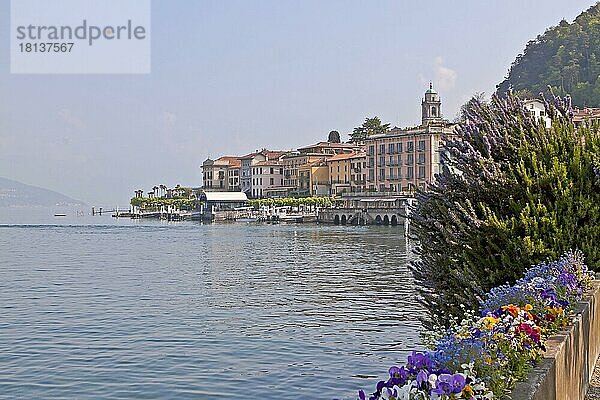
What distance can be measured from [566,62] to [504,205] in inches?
4543

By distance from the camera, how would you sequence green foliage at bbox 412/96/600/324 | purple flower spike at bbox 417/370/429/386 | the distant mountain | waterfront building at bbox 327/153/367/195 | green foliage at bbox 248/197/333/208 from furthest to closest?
green foliage at bbox 248/197/333/208, waterfront building at bbox 327/153/367/195, the distant mountain, green foliage at bbox 412/96/600/324, purple flower spike at bbox 417/370/429/386

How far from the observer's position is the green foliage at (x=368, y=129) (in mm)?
136000

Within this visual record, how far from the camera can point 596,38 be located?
116 meters

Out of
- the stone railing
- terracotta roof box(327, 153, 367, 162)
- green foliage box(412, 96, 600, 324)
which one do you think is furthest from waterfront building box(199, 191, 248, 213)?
the stone railing

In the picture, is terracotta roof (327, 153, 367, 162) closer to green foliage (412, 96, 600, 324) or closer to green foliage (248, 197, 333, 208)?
green foliage (248, 197, 333, 208)

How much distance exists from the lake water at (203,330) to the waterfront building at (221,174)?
123 metres

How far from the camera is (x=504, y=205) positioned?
975cm

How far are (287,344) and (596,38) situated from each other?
110855mm

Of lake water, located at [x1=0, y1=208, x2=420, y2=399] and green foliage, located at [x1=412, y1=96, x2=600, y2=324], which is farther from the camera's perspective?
lake water, located at [x1=0, y1=208, x2=420, y2=399]

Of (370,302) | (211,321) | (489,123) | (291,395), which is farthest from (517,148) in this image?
(370,302)

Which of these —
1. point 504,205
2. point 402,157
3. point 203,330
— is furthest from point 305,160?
point 504,205

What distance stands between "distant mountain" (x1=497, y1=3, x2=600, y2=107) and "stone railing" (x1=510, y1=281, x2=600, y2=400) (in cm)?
9773

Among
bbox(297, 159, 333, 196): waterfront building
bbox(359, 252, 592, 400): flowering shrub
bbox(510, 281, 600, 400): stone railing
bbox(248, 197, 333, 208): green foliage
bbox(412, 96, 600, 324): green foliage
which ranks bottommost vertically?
bbox(510, 281, 600, 400): stone railing

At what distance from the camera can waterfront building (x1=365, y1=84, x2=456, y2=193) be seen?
324 ft
